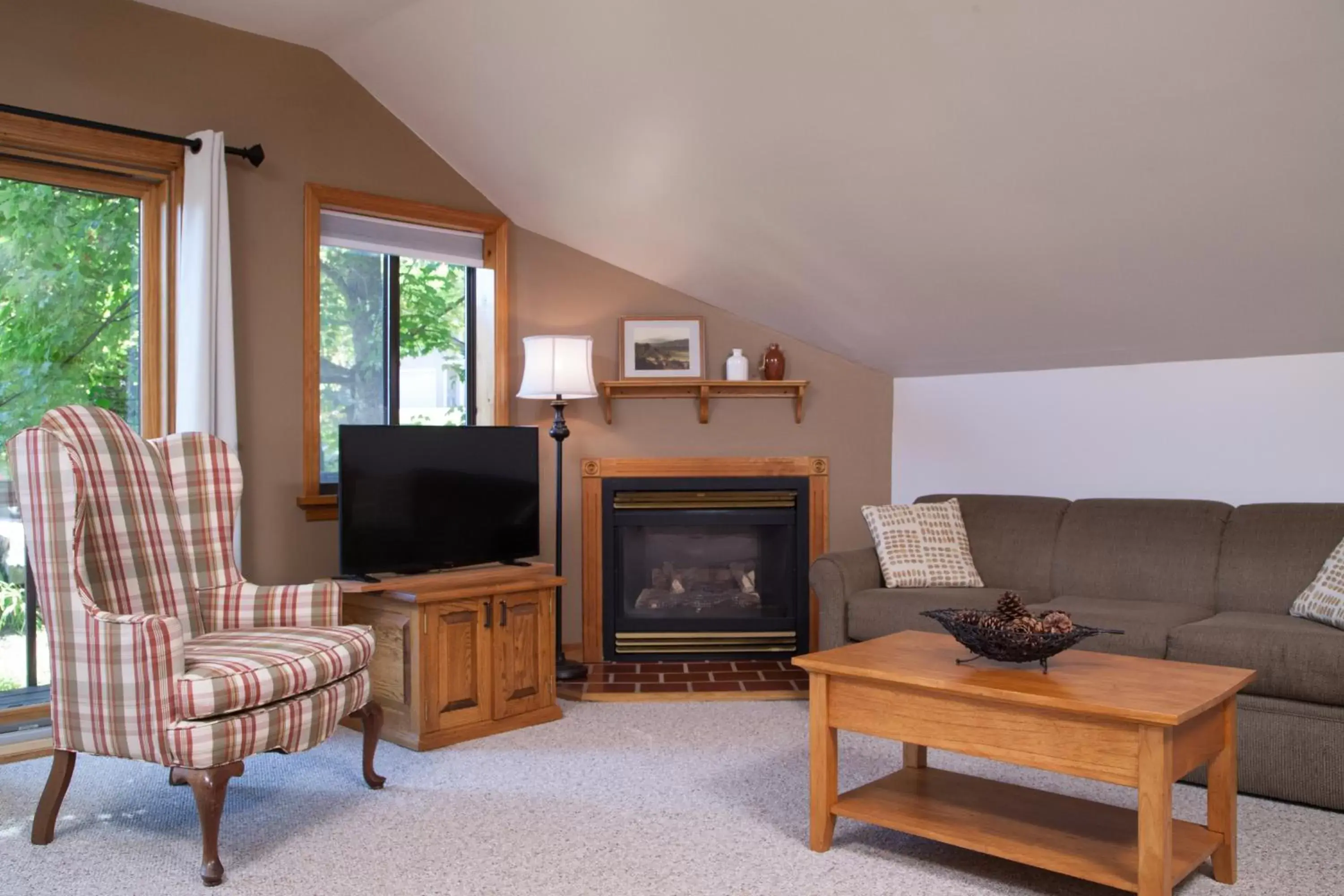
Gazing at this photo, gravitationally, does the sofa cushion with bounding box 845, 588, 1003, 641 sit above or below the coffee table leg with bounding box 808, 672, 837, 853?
above

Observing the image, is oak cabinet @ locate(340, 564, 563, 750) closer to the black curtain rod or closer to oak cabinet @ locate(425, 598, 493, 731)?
oak cabinet @ locate(425, 598, 493, 731)

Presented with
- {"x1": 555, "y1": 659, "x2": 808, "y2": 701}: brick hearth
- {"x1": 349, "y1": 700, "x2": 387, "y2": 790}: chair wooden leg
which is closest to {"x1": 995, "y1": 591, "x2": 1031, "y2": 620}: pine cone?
{"x1": 555, "y1": 659, "x2": 808, "y2": 701}: brick hearth

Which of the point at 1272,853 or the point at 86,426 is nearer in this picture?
the point at 1272,853

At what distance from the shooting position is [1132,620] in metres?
3.59

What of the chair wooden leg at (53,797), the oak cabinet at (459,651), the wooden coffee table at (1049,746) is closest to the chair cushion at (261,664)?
the chair wooden leg at (53,797)

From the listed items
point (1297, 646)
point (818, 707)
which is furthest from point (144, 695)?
point (1297, 646)

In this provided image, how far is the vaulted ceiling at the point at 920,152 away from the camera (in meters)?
2.95

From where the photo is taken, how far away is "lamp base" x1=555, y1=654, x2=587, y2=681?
4.72m

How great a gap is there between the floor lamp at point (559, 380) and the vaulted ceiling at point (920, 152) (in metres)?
0.62

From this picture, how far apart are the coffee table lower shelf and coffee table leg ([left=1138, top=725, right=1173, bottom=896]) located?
5 cm

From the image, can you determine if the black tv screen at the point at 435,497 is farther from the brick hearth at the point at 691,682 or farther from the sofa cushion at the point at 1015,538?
the sofa cushion at the point at 1015,538

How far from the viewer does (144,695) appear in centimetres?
274

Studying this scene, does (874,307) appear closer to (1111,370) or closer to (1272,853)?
(1111,370)

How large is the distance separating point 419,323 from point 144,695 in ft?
8.07
